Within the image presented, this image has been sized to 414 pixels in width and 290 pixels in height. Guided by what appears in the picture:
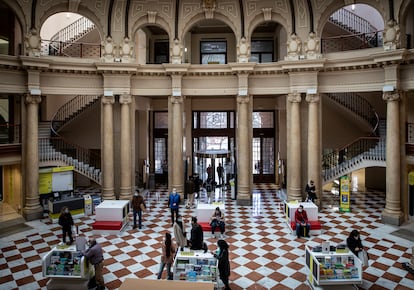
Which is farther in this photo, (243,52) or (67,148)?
(67,148)

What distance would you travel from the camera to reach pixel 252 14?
15.5 m

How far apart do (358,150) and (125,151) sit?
1213 cm

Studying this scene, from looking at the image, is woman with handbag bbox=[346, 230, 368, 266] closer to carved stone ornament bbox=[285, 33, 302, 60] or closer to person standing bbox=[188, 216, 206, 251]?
person standing bbox=[188, 216, 206, 251]

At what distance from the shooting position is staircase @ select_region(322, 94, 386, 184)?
1508cm

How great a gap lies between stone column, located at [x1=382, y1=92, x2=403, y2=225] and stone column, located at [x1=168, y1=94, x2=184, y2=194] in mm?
9434

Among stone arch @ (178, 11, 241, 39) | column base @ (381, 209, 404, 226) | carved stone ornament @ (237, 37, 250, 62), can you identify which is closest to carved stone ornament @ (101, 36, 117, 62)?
stone arch @ (178, 11, 241, 39)

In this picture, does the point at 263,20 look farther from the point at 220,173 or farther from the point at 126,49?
the point at 220,173

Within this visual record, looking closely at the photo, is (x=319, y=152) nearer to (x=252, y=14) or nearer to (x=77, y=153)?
(x=252, y=14)

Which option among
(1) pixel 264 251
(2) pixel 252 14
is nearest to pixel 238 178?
(1) pixel 264 251

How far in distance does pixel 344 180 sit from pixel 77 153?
14284 millimetres

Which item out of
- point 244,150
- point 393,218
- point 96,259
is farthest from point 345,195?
point 96,259

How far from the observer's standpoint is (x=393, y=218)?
13039 millimetres

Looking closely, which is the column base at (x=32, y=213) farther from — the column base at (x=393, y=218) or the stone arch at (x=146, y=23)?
the column base at (x=393, y=218)

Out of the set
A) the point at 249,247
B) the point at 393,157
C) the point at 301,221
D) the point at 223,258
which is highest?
the point at 393,157
